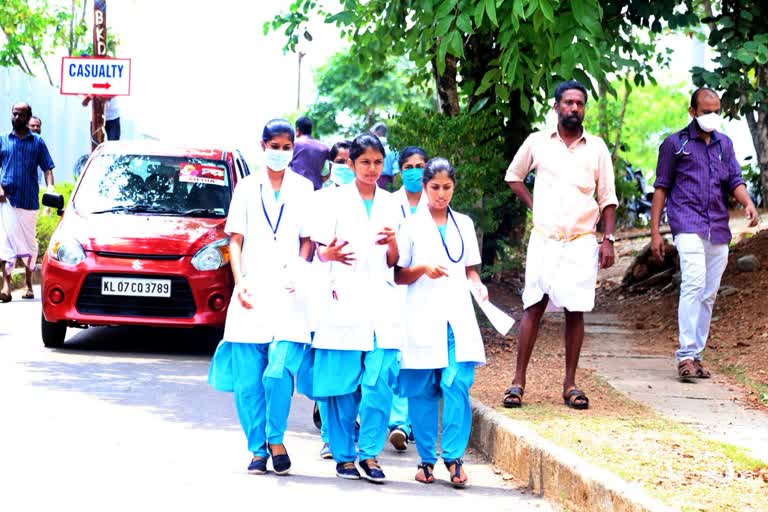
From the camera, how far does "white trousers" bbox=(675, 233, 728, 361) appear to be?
9.36 meters

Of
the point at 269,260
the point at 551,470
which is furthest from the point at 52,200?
the point at 551,470

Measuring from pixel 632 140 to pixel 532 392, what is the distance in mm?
79475

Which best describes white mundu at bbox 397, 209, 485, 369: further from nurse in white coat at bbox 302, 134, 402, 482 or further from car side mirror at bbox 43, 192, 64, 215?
car side mirror at bbox 43, 192, 64, 215

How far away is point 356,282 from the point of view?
665 cm

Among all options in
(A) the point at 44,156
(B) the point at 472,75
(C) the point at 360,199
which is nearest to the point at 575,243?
(C) the point at 360,199

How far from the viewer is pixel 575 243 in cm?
804

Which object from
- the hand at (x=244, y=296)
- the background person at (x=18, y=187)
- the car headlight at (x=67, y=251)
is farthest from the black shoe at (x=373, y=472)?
the background person at (x=18, y=187)

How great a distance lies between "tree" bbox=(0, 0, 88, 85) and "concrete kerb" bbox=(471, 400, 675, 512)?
103 feet

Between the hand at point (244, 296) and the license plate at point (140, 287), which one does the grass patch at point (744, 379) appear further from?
the license plate at point (140, 287)

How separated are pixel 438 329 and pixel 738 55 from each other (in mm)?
5649

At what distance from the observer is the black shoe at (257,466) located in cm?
661

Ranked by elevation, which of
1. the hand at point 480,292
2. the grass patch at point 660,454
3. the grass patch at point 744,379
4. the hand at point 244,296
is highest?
the hand at point 480,292

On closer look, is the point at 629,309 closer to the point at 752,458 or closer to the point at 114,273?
the point at 114,273

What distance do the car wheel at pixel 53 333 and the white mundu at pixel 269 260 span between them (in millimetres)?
4611
